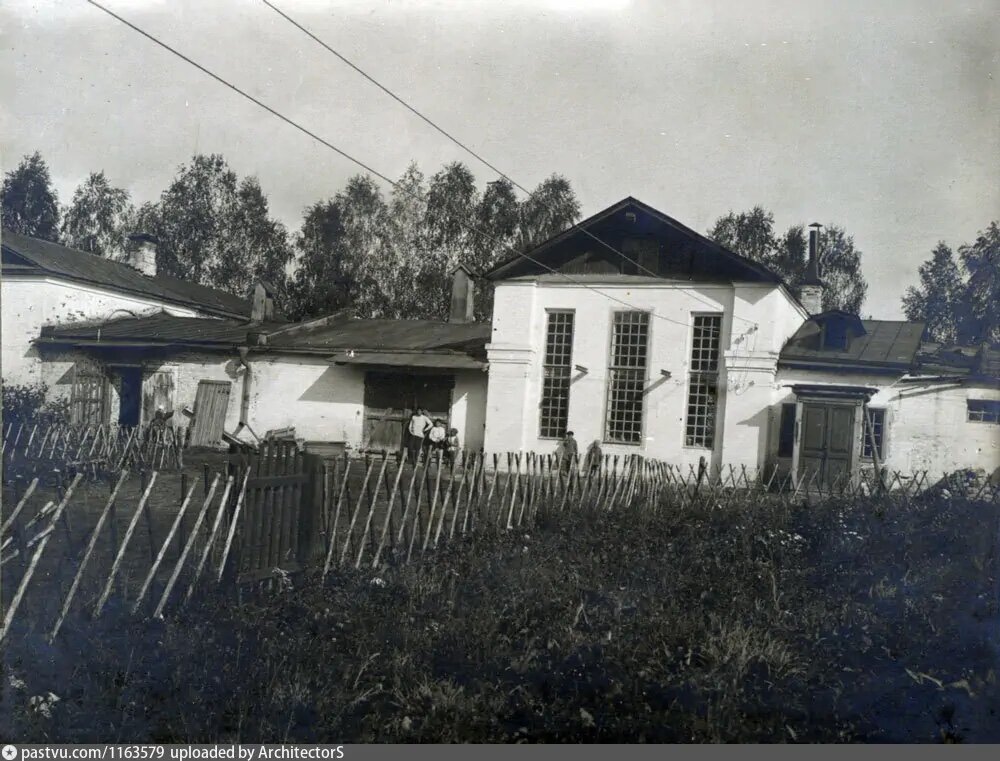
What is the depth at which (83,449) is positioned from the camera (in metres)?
13.7

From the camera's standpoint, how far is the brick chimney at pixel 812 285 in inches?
723

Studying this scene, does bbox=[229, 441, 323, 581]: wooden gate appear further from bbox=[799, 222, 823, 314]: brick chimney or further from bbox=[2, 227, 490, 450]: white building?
bbox=[799, 222, 823, 314]: brick chimney

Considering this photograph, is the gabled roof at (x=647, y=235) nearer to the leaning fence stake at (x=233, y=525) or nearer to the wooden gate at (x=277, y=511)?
the wooden gate at (x=277, y=511)

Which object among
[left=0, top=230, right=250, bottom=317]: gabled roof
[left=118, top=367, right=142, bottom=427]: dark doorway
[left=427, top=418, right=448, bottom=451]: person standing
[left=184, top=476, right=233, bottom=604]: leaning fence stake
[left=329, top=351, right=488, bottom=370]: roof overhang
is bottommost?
[left=184, top=476, right=233, bottom=604]: leaning fence stake

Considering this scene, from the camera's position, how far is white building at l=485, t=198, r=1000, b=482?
16.5m

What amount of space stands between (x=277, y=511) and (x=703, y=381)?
13.0 meters

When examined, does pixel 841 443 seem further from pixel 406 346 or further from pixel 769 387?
pixel 406 346

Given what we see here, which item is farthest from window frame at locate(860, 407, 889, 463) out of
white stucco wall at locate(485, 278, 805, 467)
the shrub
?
the shrub

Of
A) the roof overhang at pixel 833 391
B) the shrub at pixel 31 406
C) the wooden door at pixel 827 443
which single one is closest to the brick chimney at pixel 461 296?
the roof overhang at pixel 833 391

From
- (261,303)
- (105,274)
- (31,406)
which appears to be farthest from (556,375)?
(105,274)

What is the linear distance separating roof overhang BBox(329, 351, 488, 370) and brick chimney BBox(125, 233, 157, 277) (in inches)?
370

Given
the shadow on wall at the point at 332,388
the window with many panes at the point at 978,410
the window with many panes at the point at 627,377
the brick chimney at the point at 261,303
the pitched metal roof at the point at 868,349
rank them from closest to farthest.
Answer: the window with many panes at the point at 978,410
the pitched metal roof at the point at 868,349
the window with many panes at the point at 627,377
the shadow on wall at the point at 332,388
the brick chimney at the point at 261,303

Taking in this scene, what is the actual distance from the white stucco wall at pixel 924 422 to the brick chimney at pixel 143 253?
769 inches

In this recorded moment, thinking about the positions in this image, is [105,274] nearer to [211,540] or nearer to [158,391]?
[158,391]
